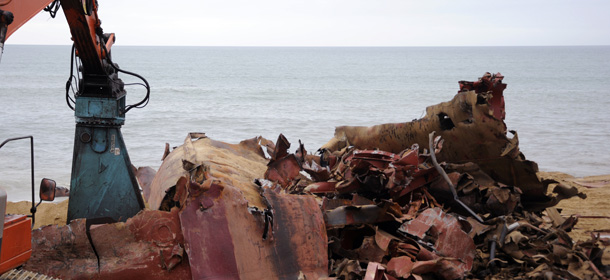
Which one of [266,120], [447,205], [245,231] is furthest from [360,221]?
[266,120]

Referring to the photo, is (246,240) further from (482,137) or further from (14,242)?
(482,137)

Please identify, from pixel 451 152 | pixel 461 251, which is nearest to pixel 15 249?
pixel 461 251

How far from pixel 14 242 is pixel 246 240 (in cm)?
154

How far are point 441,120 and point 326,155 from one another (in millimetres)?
1481

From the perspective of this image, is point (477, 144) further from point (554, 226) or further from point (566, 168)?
point (566, 168)

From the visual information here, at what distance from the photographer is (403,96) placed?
3419 cm

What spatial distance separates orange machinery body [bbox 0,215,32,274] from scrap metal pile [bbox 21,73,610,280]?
595mm

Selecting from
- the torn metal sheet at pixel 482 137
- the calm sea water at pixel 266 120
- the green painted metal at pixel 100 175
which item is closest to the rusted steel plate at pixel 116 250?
the green painted metal at pixel 100 175

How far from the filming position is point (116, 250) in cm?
419

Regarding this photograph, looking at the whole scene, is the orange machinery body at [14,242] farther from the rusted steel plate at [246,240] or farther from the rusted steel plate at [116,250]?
the rusted steel plate at [246,240]

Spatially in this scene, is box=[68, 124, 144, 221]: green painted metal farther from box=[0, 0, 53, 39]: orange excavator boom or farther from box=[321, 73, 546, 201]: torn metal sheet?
box=[321, 73, 546, 201]: torn metal sheet

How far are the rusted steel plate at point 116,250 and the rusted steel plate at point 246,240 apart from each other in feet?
0.51

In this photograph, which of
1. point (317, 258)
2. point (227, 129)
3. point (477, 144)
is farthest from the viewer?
point (227, 129)

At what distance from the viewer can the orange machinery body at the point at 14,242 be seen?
3.33 meters
